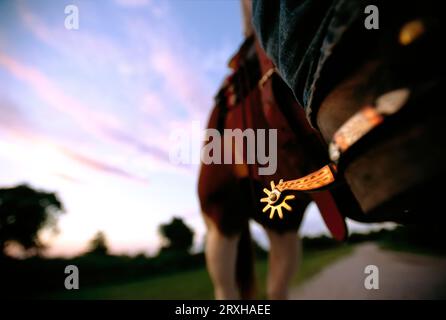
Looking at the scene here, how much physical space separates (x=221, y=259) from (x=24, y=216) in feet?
85.1

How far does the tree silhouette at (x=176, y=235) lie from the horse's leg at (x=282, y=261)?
2253 cm

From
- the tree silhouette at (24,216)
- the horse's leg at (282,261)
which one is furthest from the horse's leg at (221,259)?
the tree silhouette at (24,216)

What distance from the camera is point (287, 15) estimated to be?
0.42 metres

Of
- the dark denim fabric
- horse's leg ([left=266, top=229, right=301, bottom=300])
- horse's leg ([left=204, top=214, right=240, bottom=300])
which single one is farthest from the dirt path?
the dark denim fabric

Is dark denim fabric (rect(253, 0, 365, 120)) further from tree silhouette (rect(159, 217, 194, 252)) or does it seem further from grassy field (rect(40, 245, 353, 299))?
tree silhouette (rect(159, 217, 194, 252))

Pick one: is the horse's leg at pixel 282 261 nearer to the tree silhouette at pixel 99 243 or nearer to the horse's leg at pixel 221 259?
the horse's leg at pixel 221 259

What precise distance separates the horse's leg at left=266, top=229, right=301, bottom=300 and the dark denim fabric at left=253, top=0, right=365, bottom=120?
4.29 ft

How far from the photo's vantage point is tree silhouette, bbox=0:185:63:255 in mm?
19797

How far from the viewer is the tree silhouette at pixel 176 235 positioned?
23569 mm

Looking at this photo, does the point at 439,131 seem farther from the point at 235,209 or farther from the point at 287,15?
the point at 235,209

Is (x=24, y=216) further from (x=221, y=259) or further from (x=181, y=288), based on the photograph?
(x=221, y=259)
